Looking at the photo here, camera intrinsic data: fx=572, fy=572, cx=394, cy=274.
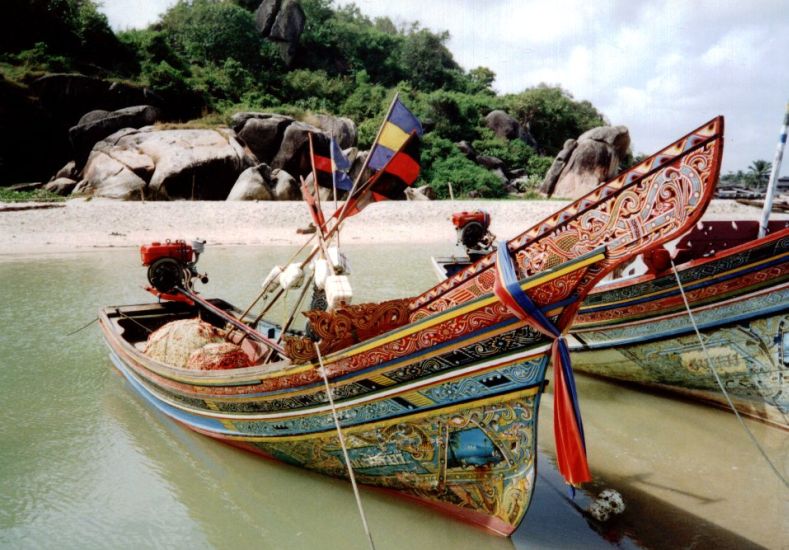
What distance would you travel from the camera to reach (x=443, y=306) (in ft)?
12.8

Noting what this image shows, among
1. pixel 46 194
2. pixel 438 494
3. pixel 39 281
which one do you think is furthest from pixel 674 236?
pixel 46 194

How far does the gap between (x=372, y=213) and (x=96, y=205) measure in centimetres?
914

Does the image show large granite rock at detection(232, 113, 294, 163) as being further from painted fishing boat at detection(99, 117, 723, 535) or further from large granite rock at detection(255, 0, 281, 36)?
painted fishing boat at detection(99, 117, 723, 535)

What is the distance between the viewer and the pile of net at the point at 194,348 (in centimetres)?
565

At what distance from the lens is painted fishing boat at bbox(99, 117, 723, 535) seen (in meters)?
3.21

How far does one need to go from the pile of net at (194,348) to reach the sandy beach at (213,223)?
36.2ft

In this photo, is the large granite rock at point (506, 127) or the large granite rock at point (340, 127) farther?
the large granite rock at point (506, 127)

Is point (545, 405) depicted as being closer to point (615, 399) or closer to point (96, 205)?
point (615, 399)

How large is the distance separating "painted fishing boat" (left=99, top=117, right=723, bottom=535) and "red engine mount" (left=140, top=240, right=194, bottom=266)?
255 centimetres

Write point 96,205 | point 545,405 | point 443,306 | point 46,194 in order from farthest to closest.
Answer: point 46,194, point 96,205, point 545,405, point 443,306

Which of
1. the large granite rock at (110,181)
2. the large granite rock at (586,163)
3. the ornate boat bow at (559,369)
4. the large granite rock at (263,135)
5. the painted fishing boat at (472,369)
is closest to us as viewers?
the painted fishing boat at (472,369)

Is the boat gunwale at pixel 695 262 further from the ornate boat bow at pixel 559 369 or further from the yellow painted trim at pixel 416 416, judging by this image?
the yellow painted trim at pixel 416 416

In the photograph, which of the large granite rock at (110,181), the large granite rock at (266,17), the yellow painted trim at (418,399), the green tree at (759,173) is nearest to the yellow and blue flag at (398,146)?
the yellow painted trim at (418,399)

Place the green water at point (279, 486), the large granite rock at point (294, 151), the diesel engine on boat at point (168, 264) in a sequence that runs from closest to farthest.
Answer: the green water at point (279, 486), the diesel engine on boat at point (168, 264), the large granite rock at point (294, 151)
